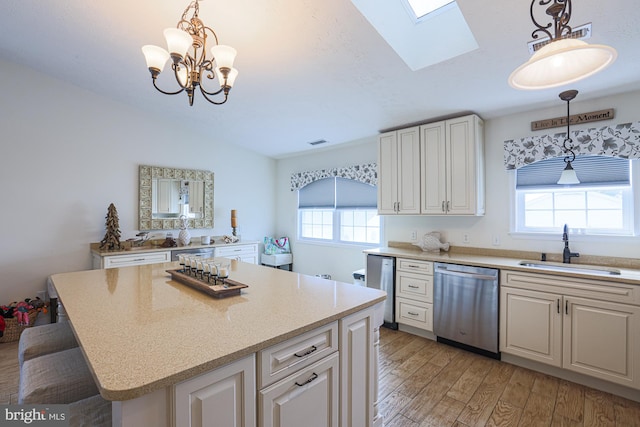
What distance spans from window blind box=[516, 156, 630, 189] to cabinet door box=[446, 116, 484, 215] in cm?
49

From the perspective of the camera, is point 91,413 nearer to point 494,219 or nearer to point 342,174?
point 494,219

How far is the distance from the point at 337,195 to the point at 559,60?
3.66 metres

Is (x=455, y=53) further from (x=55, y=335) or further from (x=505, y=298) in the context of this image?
(x=55, y=335)

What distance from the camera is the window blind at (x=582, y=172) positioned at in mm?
2545

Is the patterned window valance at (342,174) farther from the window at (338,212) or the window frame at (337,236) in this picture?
the window frame at (337,236)

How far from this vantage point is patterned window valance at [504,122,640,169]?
7.95ft

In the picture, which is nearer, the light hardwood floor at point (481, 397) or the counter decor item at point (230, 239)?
the light hardwood floor at point (481, 397)

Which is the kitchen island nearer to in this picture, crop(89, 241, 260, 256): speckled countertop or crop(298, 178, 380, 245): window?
crop(89, 241, 260, 256): speckled countertop

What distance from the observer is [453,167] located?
3137mm

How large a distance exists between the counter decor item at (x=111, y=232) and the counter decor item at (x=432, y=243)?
374 centimetres

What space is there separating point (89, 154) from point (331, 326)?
3.98 m

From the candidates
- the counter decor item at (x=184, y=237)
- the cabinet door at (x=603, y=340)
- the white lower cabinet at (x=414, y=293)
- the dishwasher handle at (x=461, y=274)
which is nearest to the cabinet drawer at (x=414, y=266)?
the white lower cabinet at (x=414, y=293)

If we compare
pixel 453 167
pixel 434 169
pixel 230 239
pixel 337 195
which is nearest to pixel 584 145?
pixel 453 167

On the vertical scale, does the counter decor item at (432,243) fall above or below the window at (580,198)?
below
